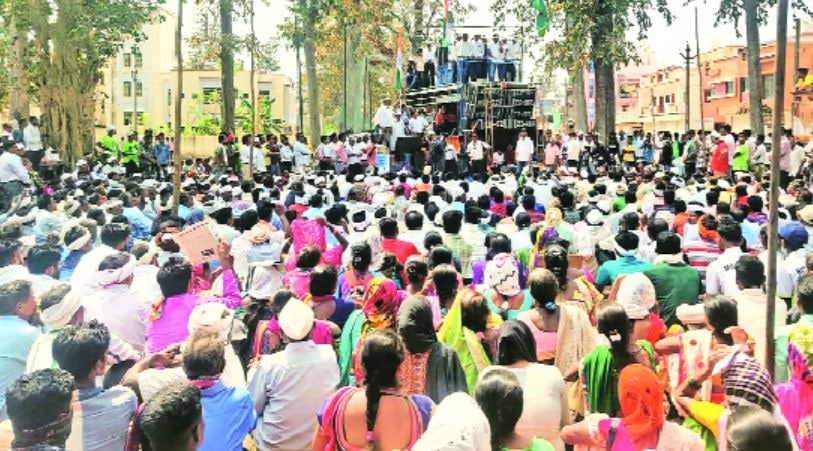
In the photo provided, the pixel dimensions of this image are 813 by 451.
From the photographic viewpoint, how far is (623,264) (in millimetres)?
6430

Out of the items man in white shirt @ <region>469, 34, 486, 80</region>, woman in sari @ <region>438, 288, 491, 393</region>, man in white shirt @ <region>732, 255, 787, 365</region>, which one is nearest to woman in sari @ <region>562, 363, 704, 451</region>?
woman in sari @ <region>438, 288, 491, 393</region>

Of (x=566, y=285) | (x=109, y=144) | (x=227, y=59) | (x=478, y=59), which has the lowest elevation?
(x=566, y=285)

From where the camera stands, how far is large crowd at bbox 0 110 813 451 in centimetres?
326

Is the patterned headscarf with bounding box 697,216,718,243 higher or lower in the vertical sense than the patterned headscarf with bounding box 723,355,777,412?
higher

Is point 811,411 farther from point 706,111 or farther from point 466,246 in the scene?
point 706,111

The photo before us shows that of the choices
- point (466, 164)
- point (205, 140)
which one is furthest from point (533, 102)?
point (205, 140)

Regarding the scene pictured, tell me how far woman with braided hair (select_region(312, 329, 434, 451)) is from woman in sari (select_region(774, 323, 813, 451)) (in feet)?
5.43

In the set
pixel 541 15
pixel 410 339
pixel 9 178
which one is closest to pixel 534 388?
pixel 410 339

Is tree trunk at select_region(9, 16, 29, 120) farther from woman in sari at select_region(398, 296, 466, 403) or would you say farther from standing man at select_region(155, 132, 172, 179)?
woman in sari at select_region(398, 296, 466, 403)

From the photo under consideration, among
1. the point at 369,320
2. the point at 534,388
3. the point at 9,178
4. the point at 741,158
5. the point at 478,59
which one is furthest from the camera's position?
the point at 478,59

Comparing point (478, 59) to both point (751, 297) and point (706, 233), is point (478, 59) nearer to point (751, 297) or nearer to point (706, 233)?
point (706, 233)

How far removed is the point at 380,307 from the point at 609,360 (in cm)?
133

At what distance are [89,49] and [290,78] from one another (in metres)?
48.7

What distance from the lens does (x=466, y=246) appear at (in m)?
8.11
